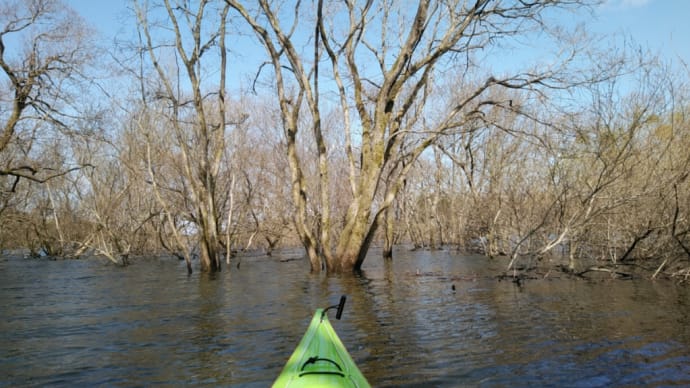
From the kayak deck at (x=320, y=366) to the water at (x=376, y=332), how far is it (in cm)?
113

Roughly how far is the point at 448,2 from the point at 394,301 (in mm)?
8790

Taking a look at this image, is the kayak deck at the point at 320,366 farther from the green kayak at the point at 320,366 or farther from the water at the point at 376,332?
the water at the point at 376,332

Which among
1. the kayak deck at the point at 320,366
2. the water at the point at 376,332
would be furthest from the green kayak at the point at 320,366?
the water at the point at 376,332

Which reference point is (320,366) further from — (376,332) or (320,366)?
(376,332)

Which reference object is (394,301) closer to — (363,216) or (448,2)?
(363,216)

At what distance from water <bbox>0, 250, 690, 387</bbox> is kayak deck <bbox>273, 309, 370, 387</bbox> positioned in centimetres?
113

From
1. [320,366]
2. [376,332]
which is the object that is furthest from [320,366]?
[376,332]

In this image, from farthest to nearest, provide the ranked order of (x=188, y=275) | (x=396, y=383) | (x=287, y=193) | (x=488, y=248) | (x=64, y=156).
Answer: (x=287, y=193) < (x=64, y=156) < (x=488, y=248) < (x=188, y=275) < (x=396, y=383)

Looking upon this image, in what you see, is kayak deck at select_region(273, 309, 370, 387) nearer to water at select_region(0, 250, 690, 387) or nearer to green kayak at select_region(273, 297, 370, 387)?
green kayak at select_region(273, 297, 370, 387)

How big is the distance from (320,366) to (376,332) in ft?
13.1

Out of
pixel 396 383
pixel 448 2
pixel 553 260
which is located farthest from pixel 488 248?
pixel 396 383

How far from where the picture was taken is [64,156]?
27.0m

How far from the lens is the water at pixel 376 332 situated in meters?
6.12

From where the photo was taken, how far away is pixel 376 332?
27.2 ft
